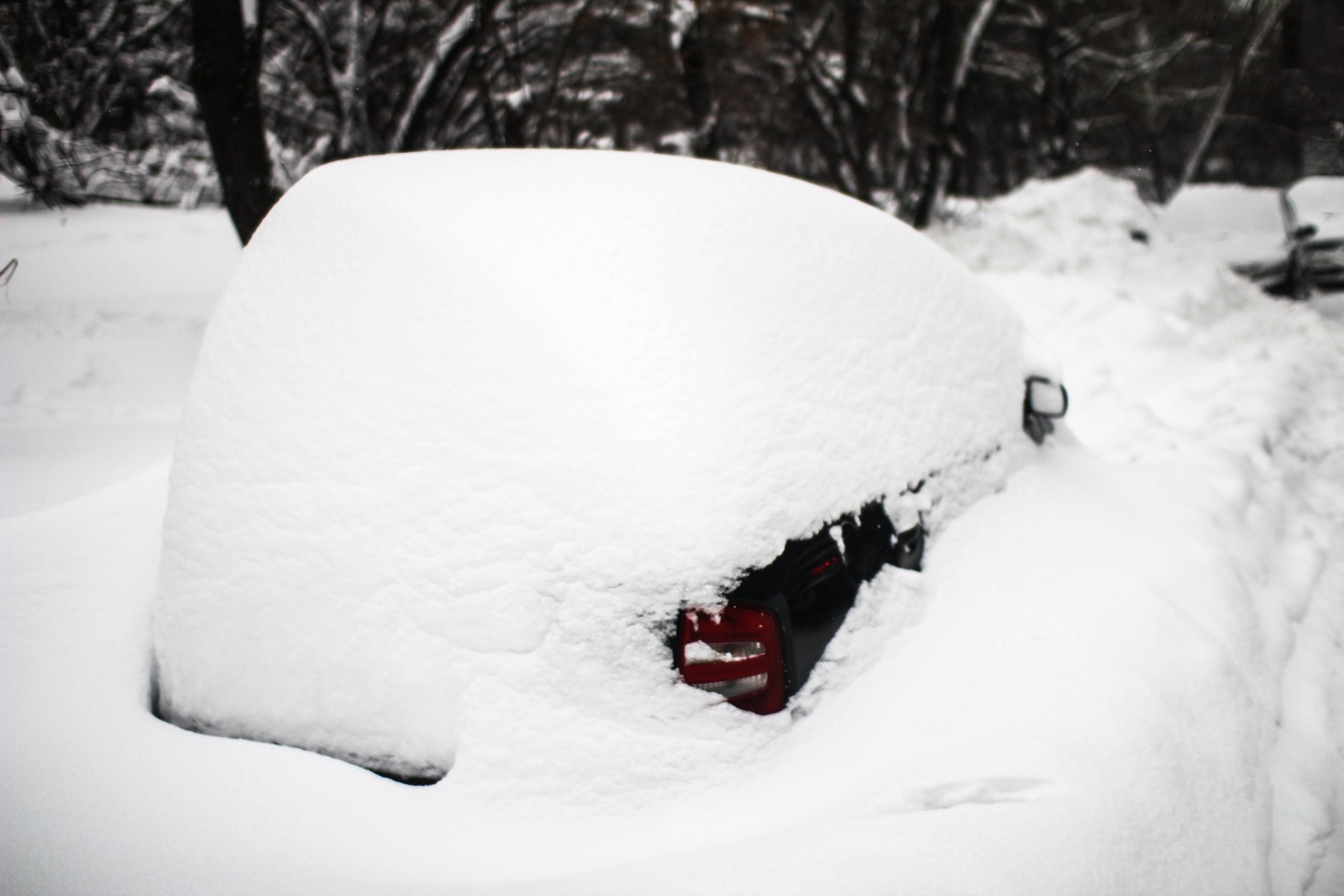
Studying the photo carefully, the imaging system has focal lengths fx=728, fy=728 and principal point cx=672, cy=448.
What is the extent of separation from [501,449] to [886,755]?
975 millimetres

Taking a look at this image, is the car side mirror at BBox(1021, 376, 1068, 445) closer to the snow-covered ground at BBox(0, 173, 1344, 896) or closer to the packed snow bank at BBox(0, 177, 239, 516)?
the snow-covered ground at BBox(0, 173, 1344, 896)

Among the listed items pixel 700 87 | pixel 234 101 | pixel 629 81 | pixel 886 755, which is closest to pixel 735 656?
pixel 886 755

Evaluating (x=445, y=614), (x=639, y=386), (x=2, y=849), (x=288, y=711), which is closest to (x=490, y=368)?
(x=639, y=386)

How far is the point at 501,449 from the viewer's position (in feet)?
4.71

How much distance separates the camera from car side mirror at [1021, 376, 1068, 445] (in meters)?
2.47

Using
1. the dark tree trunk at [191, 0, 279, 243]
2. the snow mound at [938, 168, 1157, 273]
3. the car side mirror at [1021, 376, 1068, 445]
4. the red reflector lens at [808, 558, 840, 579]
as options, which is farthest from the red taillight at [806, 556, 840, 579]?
the snow mound at [938, 168, 1157, 273]

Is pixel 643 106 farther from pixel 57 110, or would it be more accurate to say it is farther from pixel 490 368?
pixel 490 368

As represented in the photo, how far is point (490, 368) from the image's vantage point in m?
1.51

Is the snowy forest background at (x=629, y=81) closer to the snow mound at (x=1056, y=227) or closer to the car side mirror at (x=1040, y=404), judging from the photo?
the snow mound at (x=1056, y=227)

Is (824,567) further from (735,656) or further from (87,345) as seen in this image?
(87,345)

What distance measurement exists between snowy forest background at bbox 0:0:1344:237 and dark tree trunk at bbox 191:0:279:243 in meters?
0.01

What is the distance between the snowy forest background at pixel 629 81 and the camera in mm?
5992

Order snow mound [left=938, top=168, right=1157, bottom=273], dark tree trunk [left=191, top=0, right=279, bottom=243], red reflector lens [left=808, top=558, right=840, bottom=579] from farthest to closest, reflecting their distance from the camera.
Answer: snow mound [left=938, top=168, right=1157, bottom=273]
dark tree trunk [left=191, top=0, right=279, bottom=243]
red reflector lens [left=808, top=558, right=840, bottom=579]

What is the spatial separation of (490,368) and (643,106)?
1109 cm
